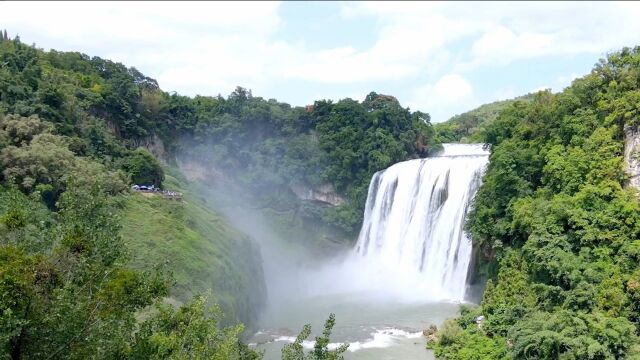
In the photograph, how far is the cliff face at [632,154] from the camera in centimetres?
2172

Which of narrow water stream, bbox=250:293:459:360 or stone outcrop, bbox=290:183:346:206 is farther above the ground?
stone outcrop, bbox=290:183:346:206

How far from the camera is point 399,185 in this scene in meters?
39.0

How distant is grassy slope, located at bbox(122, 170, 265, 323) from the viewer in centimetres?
2295

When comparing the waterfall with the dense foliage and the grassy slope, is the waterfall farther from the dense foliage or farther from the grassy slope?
the grassy slope

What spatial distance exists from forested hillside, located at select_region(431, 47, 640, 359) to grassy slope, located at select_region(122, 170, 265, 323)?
9.44 meters

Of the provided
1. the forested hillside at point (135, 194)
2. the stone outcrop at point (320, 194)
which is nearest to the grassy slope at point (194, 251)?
the forested hillside at point (135, 194)

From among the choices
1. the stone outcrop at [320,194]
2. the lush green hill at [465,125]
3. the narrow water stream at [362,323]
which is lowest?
the narrow water stream at [362,323]

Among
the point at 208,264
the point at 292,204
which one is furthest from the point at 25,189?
the point at 292,204

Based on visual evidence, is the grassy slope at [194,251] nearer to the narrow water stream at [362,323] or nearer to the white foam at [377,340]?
the narrow water stream at [362,323]

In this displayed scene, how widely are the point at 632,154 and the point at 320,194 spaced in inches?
1105

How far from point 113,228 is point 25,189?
14.1 m

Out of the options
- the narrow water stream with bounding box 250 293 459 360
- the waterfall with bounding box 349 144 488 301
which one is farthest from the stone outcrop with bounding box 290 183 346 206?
the narrow water stream with bounding box 250 293 459 360

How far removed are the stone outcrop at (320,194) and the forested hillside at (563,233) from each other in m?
19.5

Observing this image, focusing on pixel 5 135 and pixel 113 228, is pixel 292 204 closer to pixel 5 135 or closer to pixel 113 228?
pixel 5 135
